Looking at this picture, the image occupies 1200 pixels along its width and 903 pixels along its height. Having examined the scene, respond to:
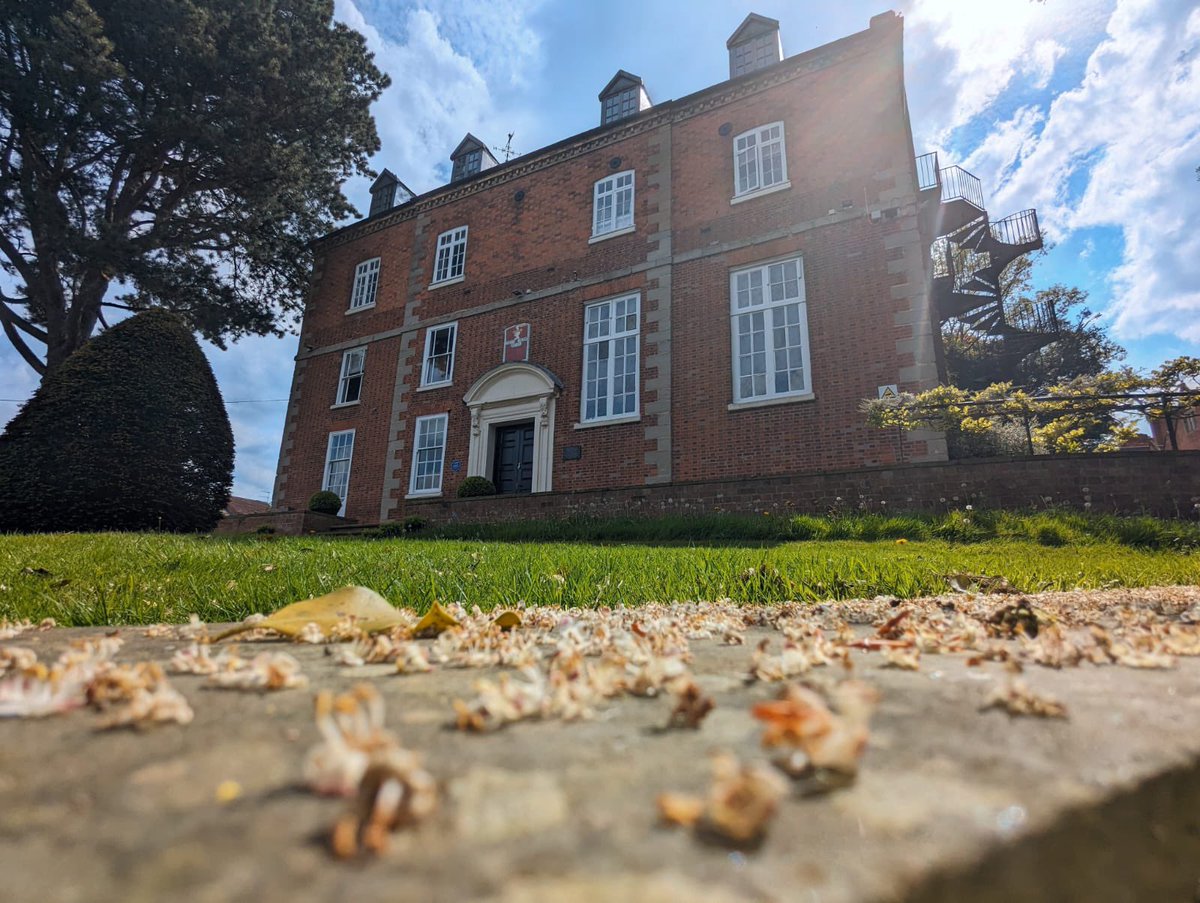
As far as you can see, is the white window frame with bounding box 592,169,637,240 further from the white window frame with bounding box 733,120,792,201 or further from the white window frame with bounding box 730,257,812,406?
the white window frame with bounding box 730,257,812,406

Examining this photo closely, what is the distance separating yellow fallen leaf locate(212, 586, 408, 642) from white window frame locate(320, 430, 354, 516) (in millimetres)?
15037

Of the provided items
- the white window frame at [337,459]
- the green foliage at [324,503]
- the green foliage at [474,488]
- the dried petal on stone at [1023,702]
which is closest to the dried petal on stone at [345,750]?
the dried petal on stone at [1023,702]

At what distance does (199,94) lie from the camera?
13.8 m

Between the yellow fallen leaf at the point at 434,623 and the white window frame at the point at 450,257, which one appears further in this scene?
the white window frame at the point at 450,257

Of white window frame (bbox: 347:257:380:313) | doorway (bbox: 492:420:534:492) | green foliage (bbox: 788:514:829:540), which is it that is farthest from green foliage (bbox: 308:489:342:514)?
green foliage (bbox: 788:514:829:540)

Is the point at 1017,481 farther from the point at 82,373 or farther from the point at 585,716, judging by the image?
the point at 82,373

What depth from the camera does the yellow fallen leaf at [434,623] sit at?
1.43 meters

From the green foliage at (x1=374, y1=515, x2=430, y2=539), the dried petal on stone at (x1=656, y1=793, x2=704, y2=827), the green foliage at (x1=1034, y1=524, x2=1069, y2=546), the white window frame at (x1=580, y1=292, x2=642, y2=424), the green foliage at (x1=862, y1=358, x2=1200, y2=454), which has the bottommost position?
the dried petal on stone at (x1=656, y1=793, x2=704, y2=827)

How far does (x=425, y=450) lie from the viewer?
14.6 meters

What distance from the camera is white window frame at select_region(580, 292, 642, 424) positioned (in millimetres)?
12344

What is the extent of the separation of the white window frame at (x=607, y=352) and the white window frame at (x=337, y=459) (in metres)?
7.18

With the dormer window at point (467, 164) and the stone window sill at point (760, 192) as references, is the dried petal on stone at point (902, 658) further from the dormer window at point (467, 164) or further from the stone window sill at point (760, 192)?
the dormer window at point (467, 164)

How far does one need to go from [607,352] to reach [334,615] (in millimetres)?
11754

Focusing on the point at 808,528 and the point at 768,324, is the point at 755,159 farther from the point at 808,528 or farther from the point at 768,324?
the point at 808,528
